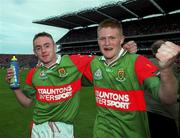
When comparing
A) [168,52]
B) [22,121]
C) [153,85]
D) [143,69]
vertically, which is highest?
[168,52]

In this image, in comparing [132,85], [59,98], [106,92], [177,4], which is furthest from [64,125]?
[177,4]

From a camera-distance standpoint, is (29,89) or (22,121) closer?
(29,89)

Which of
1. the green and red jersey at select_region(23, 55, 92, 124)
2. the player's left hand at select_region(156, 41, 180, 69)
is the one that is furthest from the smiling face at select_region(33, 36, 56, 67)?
the player's left hand at select_region(156, 41, 180, 69)

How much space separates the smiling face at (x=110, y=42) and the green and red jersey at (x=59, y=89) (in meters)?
0.72

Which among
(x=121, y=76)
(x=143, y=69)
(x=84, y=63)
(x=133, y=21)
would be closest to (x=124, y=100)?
(x=121, y=76)

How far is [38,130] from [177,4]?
124 ft

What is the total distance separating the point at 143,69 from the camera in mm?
3127

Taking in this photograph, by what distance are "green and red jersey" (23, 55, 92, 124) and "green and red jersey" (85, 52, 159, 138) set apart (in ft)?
2.45

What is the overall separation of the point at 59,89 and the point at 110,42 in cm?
109

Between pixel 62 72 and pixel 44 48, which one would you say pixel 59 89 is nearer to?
pixel 62 72

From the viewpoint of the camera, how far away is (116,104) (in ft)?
11.0

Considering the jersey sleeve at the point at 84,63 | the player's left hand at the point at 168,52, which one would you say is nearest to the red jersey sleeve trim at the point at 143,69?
the player's left hand at the point at 168,52

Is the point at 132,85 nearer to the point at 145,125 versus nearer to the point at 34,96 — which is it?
the point at 145,125

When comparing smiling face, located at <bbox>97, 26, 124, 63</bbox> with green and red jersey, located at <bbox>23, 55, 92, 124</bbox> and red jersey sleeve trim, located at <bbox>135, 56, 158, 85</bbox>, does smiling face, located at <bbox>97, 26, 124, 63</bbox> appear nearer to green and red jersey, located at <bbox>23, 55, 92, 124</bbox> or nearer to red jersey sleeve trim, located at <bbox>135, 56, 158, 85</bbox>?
red jersey sleeve trim, located at <bbox>135, 56, 158, 85</bbox>
